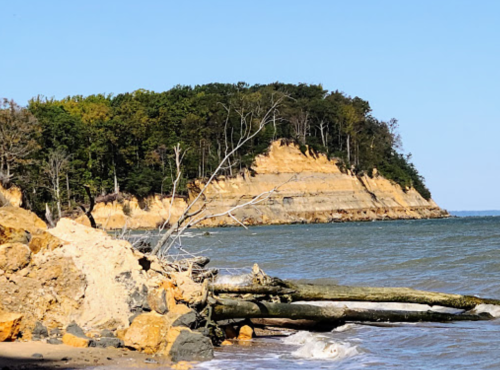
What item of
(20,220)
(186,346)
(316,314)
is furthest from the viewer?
(316,314)

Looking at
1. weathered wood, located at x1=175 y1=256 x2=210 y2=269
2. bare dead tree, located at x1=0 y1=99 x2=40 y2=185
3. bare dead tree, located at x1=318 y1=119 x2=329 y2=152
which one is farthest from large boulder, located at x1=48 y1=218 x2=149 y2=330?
bare dead tree, located at x1=318 y1=119 x2=329 y2=152

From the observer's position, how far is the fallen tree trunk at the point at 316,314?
909cm

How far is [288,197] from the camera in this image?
79.2 meters

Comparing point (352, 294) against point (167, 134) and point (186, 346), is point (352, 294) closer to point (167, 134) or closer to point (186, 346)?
point (186, 346)

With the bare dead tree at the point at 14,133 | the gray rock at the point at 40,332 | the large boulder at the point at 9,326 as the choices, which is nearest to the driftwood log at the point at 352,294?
the gray rock at the point at 40,332

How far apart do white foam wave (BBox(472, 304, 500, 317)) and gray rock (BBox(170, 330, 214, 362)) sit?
497 centimetres

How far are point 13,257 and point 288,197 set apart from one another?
7130cm

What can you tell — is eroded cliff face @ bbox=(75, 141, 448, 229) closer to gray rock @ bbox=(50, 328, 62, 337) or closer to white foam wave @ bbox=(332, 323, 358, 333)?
white foam wave @ bbox=(332, 323, 358, 333)

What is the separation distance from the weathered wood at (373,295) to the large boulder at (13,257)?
3.66m

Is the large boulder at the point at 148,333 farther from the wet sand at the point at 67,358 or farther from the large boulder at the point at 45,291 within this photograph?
the large boulder at the point at 45,291

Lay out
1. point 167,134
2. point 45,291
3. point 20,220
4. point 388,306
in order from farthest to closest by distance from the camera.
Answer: point 167,134
point 388,306
point 20,220
point 45,291

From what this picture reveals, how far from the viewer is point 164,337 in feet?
26.0

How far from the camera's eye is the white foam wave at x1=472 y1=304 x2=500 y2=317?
10.8 metres

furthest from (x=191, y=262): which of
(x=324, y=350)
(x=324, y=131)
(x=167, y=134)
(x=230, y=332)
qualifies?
(x=324, y=131)
